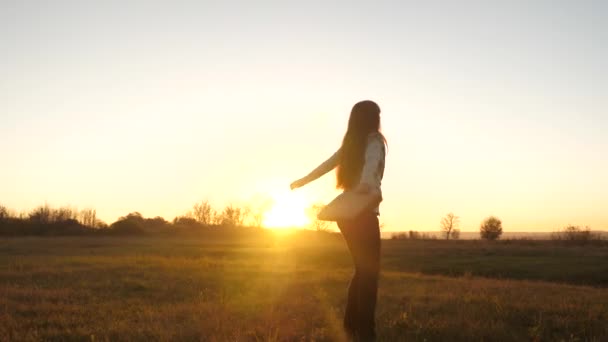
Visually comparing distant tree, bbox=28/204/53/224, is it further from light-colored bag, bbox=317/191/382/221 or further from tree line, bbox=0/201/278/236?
light-colored bag, bbox=317/191/382/221

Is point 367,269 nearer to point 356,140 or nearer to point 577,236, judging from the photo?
point 356,140

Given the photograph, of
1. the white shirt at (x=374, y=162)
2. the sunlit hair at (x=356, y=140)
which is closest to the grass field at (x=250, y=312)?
the sunlit hair at (x=356, y=140)

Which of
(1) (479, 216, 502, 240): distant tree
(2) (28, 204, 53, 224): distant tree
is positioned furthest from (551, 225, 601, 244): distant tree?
(2) (28, 204, 53, 224): distant tree

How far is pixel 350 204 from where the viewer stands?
5668 mm

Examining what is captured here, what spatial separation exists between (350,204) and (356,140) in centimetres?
76

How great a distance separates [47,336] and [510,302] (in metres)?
7.77

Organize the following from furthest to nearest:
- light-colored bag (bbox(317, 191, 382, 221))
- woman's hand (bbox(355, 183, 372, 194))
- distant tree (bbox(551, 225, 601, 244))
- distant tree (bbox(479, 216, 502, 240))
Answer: distant tree (bbox(479, 216, 502, 240)), distant tree (bbox(551, 225, 601, 244)), light-colored bag (bbox(317, 191, 382, 221)), woman's hand (bbox(355, 183, 372, 194))

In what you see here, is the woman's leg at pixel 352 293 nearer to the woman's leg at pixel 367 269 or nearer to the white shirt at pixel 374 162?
the woman's leg at pixel 367 269

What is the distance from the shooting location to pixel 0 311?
866 cm

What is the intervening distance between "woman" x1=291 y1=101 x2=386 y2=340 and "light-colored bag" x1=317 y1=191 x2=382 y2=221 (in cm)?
11

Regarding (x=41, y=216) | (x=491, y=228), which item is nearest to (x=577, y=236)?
(x=491, y=228)

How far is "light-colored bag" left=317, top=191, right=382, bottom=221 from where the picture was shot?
5562 millimetres

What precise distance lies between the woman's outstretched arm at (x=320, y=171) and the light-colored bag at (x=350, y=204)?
0.53m

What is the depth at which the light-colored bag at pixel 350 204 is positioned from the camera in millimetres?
5562
